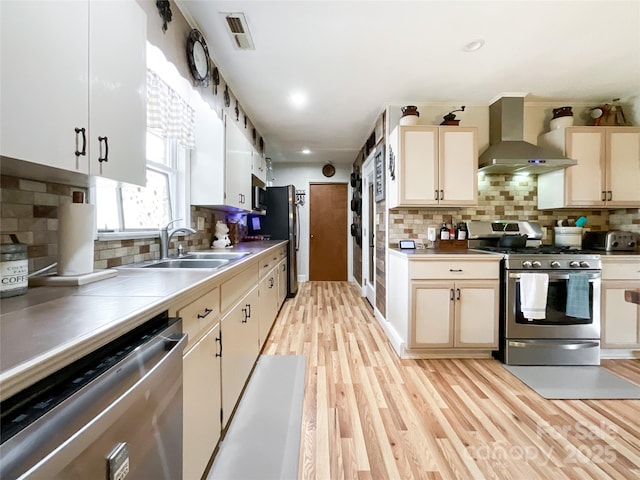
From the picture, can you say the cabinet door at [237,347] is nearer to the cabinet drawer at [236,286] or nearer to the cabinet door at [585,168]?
the cabinet drawer at [236,286]

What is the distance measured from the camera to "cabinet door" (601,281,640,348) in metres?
2.54

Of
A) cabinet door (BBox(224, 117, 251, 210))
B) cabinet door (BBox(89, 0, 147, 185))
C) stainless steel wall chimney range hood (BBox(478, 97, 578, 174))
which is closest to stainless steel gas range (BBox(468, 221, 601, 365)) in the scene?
stainless steel wall chimney range hood (BBox(478, 97, 578, 174))

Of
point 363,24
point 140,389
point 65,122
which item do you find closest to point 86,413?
point 140,389

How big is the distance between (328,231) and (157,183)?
13.6 feet

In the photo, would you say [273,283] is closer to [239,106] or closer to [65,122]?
[239,106]

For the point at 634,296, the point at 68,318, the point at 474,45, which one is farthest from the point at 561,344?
the point at 68,318

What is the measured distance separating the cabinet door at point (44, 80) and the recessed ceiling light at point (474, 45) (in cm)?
237

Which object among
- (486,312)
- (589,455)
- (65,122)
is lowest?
(589,455)

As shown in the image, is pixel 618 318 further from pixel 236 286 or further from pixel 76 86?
pixel 76 86

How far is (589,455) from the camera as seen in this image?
1483 mm

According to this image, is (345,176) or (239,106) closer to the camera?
(239,106)

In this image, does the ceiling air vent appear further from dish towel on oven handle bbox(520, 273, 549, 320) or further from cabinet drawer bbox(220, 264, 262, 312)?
dish towel on oven handle bbox(520, 273, 549, 320)

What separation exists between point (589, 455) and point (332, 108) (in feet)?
11.2

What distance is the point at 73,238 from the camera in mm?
1123
